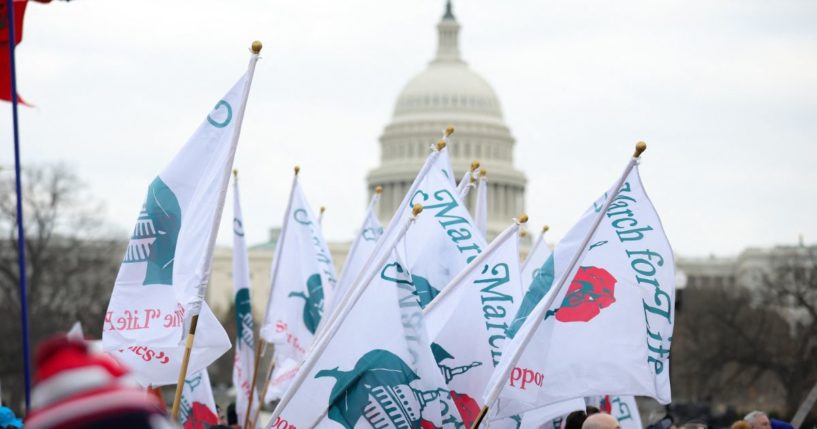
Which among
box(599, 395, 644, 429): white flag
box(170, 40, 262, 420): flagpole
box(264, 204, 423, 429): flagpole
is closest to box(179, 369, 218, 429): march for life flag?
box(599, 395, 644, 429): white flag

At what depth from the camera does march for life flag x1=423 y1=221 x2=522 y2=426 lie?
12695mm

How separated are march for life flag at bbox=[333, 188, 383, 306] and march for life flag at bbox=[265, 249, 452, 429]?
13.8 feet

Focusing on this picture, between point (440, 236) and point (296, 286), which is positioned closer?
point (440, 236)

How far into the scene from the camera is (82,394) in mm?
4680

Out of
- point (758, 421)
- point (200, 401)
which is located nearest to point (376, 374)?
point (758, 421)

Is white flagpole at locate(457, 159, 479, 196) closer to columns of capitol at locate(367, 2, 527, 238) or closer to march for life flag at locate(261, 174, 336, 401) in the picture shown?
march for life flag at locate(261, 174, 336, 401)

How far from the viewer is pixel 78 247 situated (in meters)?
70.3

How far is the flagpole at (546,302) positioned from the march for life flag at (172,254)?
174 cm

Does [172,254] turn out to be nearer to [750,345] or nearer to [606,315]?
[606,315]

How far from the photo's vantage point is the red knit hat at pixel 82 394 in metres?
4.62

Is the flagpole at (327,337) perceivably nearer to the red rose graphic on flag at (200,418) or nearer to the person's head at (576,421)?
the person's head at (576,421)

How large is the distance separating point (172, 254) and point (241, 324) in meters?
6.52

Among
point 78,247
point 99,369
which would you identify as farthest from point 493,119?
point 99,369

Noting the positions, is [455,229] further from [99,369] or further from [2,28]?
[99,369]
